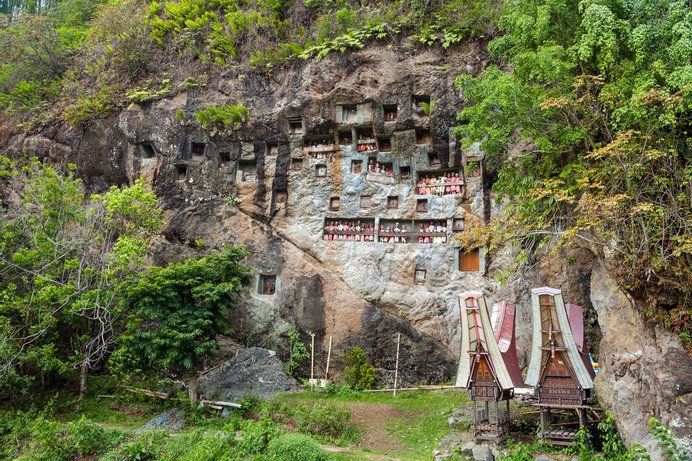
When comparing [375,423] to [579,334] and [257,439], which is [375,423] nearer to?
[257,439]

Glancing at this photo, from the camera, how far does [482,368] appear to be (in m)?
11.5

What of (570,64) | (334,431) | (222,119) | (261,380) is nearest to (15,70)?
(222,119)

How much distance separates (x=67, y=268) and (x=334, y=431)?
887 centimetres

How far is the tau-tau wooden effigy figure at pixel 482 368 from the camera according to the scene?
11.3 meters

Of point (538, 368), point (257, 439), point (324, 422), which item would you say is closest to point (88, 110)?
point (257, 439)

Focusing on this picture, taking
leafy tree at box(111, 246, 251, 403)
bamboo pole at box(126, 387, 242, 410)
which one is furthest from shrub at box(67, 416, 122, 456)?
bamboo pole at box(126, 387, 242, 410)

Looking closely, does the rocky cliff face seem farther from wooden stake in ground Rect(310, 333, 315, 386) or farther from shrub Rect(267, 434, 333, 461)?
shrub Rect(267, 434, 333, 461)

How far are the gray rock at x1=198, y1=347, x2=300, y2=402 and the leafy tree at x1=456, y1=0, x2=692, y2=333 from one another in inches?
294

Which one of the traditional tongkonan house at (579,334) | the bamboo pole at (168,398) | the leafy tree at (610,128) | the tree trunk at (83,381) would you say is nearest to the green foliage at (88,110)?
the tree trunk at (83,381)

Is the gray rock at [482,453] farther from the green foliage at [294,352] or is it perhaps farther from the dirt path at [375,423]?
the green foliage at [294,352]

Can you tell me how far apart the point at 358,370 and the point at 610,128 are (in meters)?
9.95

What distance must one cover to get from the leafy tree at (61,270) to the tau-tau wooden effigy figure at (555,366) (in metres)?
11.2

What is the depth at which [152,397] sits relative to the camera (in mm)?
15461

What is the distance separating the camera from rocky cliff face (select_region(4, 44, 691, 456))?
17.0 metres
